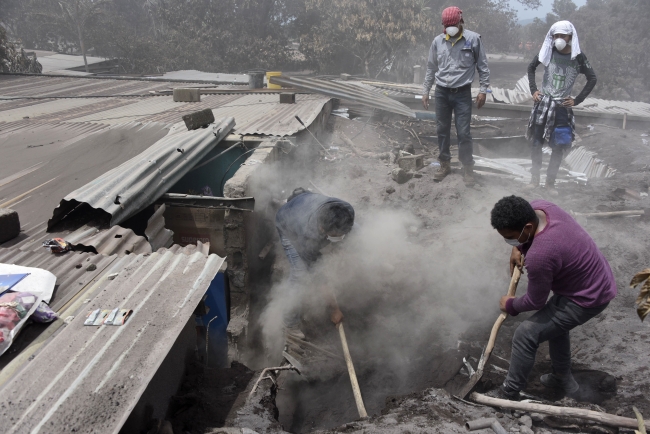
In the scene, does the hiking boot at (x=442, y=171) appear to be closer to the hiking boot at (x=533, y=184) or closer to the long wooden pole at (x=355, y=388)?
the hiking boot at (x=533, y=184)

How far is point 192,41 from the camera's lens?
25.8 metres

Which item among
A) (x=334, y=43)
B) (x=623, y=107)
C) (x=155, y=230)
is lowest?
(x=155, y=230)

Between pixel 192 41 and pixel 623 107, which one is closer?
pixel 623 107

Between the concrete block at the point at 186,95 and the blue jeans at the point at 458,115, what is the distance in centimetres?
623

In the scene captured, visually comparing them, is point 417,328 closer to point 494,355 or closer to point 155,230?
point 494,355

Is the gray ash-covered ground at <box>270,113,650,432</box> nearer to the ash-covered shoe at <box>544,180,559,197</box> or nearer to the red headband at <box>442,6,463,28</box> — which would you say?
the ash-covered shoe at <box>544,180,559,197</box>

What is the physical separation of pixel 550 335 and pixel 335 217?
2.00m

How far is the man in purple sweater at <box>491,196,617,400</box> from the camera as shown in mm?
3031

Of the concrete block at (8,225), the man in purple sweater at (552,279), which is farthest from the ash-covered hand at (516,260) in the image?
the concrete block at (8,225)

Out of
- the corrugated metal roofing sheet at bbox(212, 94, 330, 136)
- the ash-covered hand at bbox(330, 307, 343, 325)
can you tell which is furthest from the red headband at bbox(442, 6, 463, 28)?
the ash-covered hand at bbox(330, 307, 343, 325)

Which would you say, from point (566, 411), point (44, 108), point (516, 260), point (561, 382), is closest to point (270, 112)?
point (44, 108)

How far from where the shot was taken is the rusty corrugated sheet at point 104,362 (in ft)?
7.01

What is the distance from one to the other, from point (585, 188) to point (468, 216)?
1900 millimetres

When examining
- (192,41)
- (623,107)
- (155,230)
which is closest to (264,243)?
(155,230)
